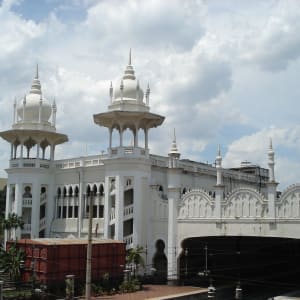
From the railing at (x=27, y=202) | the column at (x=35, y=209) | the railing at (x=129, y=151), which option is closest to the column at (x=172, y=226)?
the railing at (x=129, y=151)

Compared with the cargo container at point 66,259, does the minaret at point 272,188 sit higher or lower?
higher

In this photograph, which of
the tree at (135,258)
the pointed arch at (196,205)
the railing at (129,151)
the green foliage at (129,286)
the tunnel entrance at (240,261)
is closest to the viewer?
the pointed arch at (196,205)

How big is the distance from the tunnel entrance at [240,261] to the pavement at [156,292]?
51.9 inches

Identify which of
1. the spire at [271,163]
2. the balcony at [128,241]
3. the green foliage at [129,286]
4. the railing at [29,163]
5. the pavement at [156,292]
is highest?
the railing at [29,163]

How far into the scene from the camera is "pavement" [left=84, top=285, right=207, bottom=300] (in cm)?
3008

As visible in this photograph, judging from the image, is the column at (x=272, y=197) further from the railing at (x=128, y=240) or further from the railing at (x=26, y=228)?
the railing at (x=26, y=228)

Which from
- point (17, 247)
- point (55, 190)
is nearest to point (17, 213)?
point (55, 190)

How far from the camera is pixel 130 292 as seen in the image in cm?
3222

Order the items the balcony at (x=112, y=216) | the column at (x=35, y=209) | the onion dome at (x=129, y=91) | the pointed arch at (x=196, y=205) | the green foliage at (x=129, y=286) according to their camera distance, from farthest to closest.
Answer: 1. the column at (x=35, y=209)
2. the onion dome at (x=129, y=91)
3. the balcony at (x=112, y=216)
4. the green foliage at (x=129, y=286)
5. the pointed arch at (x=196, y=205)

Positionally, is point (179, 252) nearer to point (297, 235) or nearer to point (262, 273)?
point (297, 235)

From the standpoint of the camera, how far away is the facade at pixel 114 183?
1372 inches

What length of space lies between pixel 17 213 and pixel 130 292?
44.8 ft

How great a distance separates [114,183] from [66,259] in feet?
25.9

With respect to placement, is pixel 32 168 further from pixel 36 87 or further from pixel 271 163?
pixel 271 163
